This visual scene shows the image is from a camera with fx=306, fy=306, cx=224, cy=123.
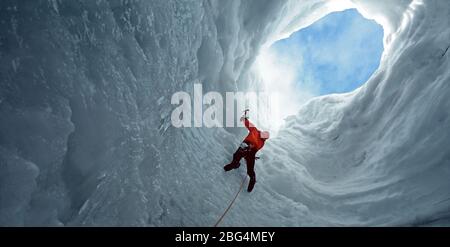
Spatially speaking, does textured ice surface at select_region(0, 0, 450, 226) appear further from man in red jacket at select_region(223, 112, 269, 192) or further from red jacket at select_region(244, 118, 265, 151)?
red jacket at select_region(244, 118, 265, 151)

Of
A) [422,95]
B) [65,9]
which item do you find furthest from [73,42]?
[422,95]

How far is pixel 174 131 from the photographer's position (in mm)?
4492

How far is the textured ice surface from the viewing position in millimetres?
2268

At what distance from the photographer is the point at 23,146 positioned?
2219 mm

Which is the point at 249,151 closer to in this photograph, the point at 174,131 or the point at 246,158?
the point at 246,158

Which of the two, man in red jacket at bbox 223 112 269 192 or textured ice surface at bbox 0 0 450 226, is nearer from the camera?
textured ice surface at bbox 0 0 450 226

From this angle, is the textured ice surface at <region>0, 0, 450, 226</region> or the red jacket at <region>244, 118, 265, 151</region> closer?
the textured ice surface at <region>0, 0, 450, 226</region>

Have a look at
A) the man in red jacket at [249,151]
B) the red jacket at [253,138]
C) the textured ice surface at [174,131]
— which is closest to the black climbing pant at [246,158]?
the man in red jacket at [249,151]

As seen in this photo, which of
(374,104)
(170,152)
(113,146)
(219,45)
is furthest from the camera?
(374,104)

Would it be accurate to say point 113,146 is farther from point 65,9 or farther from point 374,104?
point 374,104

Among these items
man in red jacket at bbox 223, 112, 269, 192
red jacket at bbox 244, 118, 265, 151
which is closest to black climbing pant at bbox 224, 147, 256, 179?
man in red jacket at bbox 223, 112, 269, 192

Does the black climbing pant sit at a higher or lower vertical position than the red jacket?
lower

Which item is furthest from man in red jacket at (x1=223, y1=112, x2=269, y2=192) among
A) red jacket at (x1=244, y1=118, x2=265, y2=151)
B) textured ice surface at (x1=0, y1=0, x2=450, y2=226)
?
textured ice surface at (x1=0, y1=0, x2=450, y2=226)

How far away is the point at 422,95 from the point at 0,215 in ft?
24.2
